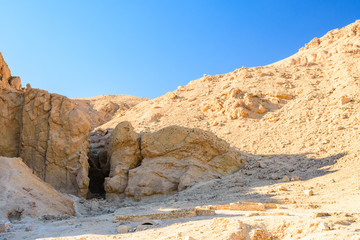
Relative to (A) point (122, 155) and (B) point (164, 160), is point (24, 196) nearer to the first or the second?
(A) point (122, 155)

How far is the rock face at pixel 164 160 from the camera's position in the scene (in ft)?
49.9

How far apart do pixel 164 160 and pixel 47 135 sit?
19.2 feet

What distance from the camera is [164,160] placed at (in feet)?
52.4

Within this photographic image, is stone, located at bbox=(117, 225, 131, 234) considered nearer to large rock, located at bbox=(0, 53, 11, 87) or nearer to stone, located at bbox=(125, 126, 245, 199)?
stone, located at bbox=(125, 126, 245, 199)

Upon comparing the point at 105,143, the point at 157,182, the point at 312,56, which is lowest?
the point at 157,182

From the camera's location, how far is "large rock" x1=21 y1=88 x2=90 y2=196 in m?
16.3

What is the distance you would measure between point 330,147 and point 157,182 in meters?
7.85

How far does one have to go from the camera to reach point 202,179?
15.1m

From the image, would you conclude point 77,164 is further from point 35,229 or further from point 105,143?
point 35,229

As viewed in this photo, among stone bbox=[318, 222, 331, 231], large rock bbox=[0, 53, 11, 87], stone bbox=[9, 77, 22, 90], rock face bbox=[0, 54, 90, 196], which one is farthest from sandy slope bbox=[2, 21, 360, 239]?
large rock bbox=[0, 53, 11, 87]

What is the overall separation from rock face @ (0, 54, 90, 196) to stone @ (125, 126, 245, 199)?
9.14 feet

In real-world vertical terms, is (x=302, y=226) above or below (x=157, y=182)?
below

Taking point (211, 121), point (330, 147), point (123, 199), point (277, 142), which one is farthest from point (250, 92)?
point (123, 199)

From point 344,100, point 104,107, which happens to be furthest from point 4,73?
point 104,107
